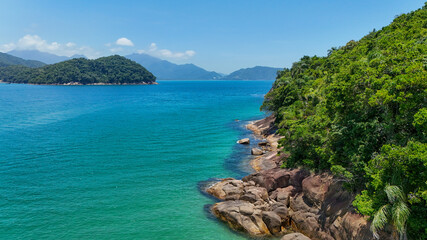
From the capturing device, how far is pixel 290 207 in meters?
29.5

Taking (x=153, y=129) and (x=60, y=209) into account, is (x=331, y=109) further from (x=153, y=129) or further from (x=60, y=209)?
(x=153, y=129)

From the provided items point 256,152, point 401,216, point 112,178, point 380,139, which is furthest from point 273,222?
point 256,152

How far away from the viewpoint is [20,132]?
64.1 meters

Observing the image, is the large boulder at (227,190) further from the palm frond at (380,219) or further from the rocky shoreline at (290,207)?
the palm frond at (380,219)

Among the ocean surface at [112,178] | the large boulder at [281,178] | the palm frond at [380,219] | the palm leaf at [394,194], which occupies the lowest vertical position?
the ocean surface at [112,178]

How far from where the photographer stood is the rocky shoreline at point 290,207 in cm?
2341

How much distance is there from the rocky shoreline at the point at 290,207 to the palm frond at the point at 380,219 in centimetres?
135

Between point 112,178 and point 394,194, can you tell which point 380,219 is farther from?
point 112,178

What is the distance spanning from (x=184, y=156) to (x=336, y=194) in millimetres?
29130

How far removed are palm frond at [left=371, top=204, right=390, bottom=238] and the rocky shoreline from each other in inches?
53.2

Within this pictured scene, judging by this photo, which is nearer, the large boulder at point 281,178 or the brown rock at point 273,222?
the brown rock at point 273,222

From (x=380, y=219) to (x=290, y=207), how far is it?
39.8 ft

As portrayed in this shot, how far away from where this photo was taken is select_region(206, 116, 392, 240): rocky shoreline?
23.4 m

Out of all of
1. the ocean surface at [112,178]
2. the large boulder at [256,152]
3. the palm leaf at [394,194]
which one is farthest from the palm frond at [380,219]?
the large boulder at [256,152]
